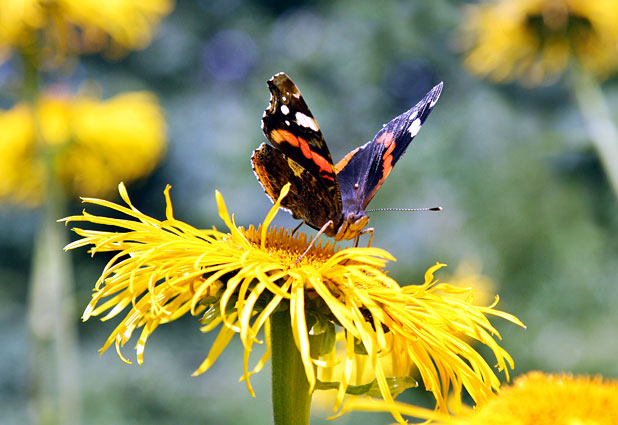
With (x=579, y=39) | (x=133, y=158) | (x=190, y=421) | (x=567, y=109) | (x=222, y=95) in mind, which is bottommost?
(x=190, y=421)

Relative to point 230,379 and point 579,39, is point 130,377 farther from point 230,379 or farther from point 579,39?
point 579,39

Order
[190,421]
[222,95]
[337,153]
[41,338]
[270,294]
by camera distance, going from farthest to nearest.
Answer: [222,95] → [337,153] → [190,421] → [41,338] → [270,294]

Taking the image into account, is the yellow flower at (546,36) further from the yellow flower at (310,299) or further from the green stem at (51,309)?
the yellow flower at (310,299)

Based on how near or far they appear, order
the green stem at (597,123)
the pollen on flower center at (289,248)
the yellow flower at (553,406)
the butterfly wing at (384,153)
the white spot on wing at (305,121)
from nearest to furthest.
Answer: the yellow flower at (553,406) → the pollen on flower center at (289,248) → the white spot on wing at (305,121) → the butterfly wing at (384,153) → the green stem at (597,123)

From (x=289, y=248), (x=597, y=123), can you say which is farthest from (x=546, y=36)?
(x=289, y=248)

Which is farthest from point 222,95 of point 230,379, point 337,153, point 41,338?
point 41,338

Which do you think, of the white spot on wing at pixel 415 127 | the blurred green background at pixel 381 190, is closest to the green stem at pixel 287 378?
the white spot on wing at pixel 415 127

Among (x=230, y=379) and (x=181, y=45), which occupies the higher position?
(x=181, y=45)

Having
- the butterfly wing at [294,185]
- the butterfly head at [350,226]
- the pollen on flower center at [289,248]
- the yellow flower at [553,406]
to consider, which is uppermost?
the butterfly wing at [294,185]
